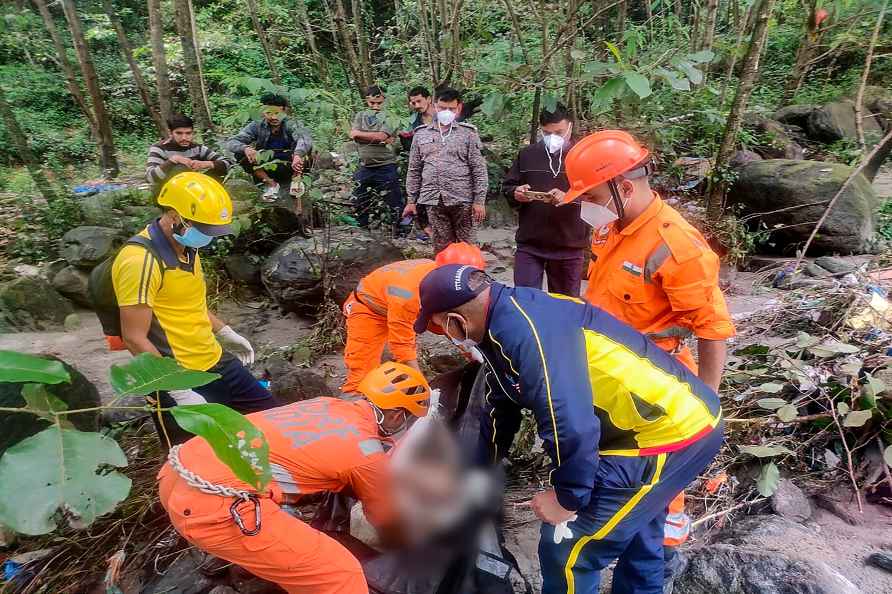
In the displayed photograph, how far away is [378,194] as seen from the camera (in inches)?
231

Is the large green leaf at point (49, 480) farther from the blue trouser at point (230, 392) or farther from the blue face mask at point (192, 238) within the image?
the blue trouser at point (230, 392)

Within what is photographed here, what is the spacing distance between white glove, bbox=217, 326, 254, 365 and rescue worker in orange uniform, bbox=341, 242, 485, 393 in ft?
2.39

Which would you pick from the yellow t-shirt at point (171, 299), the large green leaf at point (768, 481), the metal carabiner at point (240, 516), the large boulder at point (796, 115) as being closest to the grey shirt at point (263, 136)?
the yellow t-shirt at point (171, 299)

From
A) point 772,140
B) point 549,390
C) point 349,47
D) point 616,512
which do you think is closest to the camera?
point 549,390

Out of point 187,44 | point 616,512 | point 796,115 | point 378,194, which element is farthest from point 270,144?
point 796,115

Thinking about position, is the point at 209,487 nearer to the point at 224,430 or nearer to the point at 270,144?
the point at 224,430

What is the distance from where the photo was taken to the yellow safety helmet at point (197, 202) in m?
2.50

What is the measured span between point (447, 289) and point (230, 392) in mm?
1790

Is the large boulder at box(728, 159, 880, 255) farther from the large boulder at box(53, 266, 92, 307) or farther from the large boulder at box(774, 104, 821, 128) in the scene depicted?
the large boulder at box(53, 266, 92, 307)

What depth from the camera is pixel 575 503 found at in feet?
5.12

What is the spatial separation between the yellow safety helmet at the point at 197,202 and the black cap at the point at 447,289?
1394 mm

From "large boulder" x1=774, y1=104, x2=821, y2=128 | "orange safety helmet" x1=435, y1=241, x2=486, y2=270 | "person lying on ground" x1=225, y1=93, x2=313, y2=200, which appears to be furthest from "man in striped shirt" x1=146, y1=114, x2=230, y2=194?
"large boulder" x1=774, y1=104, x2=821, y2=128

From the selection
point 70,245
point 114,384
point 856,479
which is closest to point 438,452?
point 114,384

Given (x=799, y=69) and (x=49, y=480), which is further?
Answer: (x=799, y=69)
